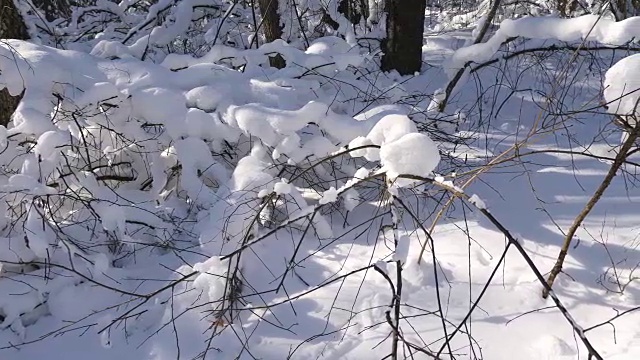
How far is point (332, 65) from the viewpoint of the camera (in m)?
3.58

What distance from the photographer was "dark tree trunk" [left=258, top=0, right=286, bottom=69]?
15.7 feet

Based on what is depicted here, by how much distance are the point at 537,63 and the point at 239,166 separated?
212cm

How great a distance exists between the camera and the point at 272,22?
4863 mm

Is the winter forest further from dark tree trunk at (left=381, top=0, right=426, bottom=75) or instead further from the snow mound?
dark tree trunk at (left=381, top=0, right=426, bottom=75)

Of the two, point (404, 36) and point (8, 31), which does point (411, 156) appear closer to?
point (8, 31)

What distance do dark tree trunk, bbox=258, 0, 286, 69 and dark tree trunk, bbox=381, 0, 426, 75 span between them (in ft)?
3.01

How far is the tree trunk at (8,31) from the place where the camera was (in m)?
3.36

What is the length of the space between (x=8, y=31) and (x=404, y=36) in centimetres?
288

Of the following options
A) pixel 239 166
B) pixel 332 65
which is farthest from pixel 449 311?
pixel 332 65

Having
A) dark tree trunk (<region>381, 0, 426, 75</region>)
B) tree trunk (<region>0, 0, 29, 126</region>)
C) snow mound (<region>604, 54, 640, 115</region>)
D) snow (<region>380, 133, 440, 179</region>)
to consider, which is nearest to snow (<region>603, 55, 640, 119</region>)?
snow mound (<region>604, 54, 640, 115</region>)

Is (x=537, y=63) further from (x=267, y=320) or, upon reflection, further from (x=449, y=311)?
(x=267, y=320)

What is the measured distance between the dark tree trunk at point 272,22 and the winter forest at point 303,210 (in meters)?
1.14

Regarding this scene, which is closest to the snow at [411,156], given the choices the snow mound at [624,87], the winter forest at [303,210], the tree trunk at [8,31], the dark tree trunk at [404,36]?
the winter forest at [303,210]

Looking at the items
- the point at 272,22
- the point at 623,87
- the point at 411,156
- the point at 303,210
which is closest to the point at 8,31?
the point at 272,22
